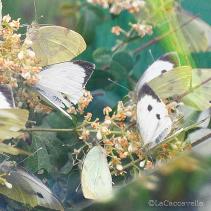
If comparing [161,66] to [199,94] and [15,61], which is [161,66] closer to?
[199,94]

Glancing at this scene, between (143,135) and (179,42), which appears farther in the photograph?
(179,42)

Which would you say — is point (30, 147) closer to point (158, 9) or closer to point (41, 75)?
point (41, 75)

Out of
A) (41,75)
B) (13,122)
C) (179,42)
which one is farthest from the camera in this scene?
(179,42)

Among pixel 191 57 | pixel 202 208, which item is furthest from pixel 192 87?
pixel 202 208

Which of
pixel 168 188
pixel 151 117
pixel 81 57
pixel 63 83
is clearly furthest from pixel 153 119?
pixel 81 57

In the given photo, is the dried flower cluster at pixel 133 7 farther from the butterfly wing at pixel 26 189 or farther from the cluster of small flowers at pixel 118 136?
the butterfly wing at pixel 26 189
